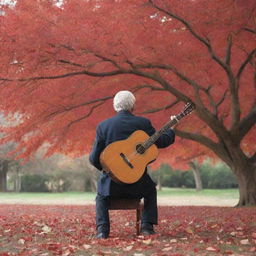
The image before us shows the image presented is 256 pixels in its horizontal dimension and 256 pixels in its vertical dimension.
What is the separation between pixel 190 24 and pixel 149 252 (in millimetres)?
6936

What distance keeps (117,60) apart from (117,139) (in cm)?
563

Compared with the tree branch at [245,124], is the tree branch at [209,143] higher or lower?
lower

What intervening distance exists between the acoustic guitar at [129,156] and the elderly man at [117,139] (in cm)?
11

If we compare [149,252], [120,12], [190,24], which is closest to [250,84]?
[190,24]

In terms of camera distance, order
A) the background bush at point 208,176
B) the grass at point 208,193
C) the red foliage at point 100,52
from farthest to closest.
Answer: the background bush at point 208,176 < the grass at point 208,193 < the red foliage at point 100,52

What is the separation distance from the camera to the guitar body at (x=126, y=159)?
5.31 metres

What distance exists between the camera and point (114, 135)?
18.0 feet

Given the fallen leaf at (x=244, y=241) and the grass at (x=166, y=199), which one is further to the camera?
the grass at (x=166, y=199)

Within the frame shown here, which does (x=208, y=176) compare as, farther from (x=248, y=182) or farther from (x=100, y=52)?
(x=100, y=52)

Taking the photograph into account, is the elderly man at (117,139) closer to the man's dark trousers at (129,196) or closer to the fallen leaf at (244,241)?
the man's dark trousers at (129,196)

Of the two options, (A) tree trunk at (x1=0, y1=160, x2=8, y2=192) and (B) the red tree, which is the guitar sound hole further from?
(A) tree trunk at (x1=0, y1=160, x2=8, y2=192)

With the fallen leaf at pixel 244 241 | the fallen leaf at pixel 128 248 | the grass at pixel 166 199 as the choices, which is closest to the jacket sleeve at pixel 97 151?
the fallen leaf at pixel 128 248

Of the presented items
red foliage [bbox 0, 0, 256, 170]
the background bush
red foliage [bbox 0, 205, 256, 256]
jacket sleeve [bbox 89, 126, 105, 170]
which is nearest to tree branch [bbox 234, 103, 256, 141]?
red foliage [bbox 0, 0, 256, 170]

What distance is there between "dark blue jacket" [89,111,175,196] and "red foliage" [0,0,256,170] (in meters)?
4.71
